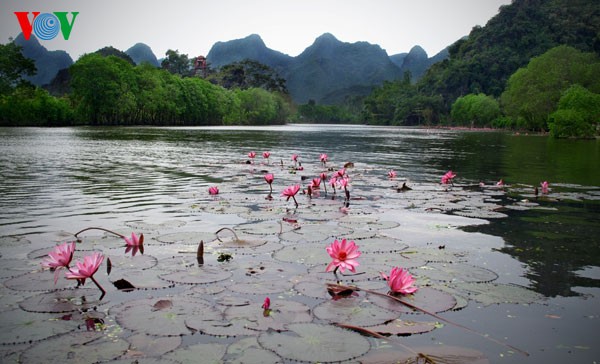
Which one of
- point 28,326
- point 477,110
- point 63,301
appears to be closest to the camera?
point 28,326

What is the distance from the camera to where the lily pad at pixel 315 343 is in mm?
2859

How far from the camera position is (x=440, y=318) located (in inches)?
136

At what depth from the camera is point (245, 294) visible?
3.90 meters

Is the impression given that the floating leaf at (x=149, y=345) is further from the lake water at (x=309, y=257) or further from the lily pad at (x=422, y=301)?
the lily pad at (x=422, y=301)

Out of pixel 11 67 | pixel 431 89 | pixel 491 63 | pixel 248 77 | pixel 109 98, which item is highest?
pixel 491 63

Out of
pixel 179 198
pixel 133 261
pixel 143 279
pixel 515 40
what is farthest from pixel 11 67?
pixel 515 40

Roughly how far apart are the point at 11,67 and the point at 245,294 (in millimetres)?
84086

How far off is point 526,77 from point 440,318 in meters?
65.7

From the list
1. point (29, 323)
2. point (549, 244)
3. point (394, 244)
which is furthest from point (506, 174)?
point (29, 323)

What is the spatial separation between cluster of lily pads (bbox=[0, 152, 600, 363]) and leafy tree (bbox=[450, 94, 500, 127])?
9592 centimetres

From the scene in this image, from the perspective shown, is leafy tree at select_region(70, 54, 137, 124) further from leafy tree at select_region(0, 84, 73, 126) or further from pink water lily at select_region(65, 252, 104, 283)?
pink water lily at select_region(65, 252, 104, 283)

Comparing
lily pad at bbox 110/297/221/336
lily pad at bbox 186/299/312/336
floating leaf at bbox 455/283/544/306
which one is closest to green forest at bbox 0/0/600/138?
floating leaf at bbox 455/283/544/306

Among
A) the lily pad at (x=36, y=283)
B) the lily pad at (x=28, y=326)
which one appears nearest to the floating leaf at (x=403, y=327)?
the lily pad at (x=28, y=326)

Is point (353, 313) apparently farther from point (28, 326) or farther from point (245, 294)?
point (28, 326)
